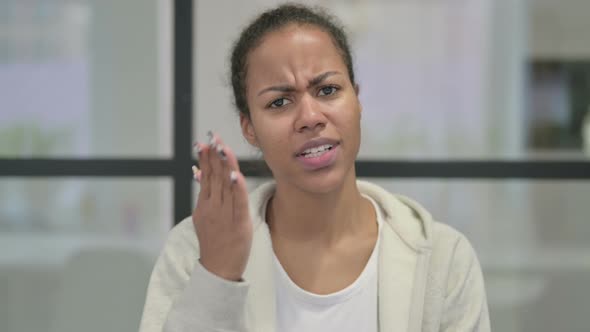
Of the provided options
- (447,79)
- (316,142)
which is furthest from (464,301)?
(447,79)

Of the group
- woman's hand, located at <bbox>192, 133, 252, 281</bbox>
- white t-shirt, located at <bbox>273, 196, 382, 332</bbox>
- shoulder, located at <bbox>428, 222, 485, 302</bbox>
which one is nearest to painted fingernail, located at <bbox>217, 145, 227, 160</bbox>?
woman's hand, located at <bbox>192, 133, 252, 281</bbox>

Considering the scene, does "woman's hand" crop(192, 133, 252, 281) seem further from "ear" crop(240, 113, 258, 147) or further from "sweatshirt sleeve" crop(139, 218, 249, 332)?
"ear" crop(240, 113, 258, 147)

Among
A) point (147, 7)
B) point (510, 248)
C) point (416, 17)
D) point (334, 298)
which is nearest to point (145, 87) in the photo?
point (147, 7)

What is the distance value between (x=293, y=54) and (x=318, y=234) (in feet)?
1.32

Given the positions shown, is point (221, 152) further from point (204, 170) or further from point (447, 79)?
point (447, 79)

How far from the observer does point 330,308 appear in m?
1.46

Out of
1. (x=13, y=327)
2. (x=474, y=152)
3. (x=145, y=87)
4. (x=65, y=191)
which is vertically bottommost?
(x=13, y=327)

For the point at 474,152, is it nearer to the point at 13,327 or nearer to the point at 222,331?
the point at 222,331

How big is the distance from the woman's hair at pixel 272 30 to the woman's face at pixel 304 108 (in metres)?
0.02

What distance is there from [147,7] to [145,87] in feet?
0.76

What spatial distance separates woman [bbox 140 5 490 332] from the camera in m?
1.43

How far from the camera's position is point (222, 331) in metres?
1.28

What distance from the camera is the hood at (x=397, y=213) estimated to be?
1521 mm

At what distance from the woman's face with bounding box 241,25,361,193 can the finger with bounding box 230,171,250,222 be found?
24 cm
